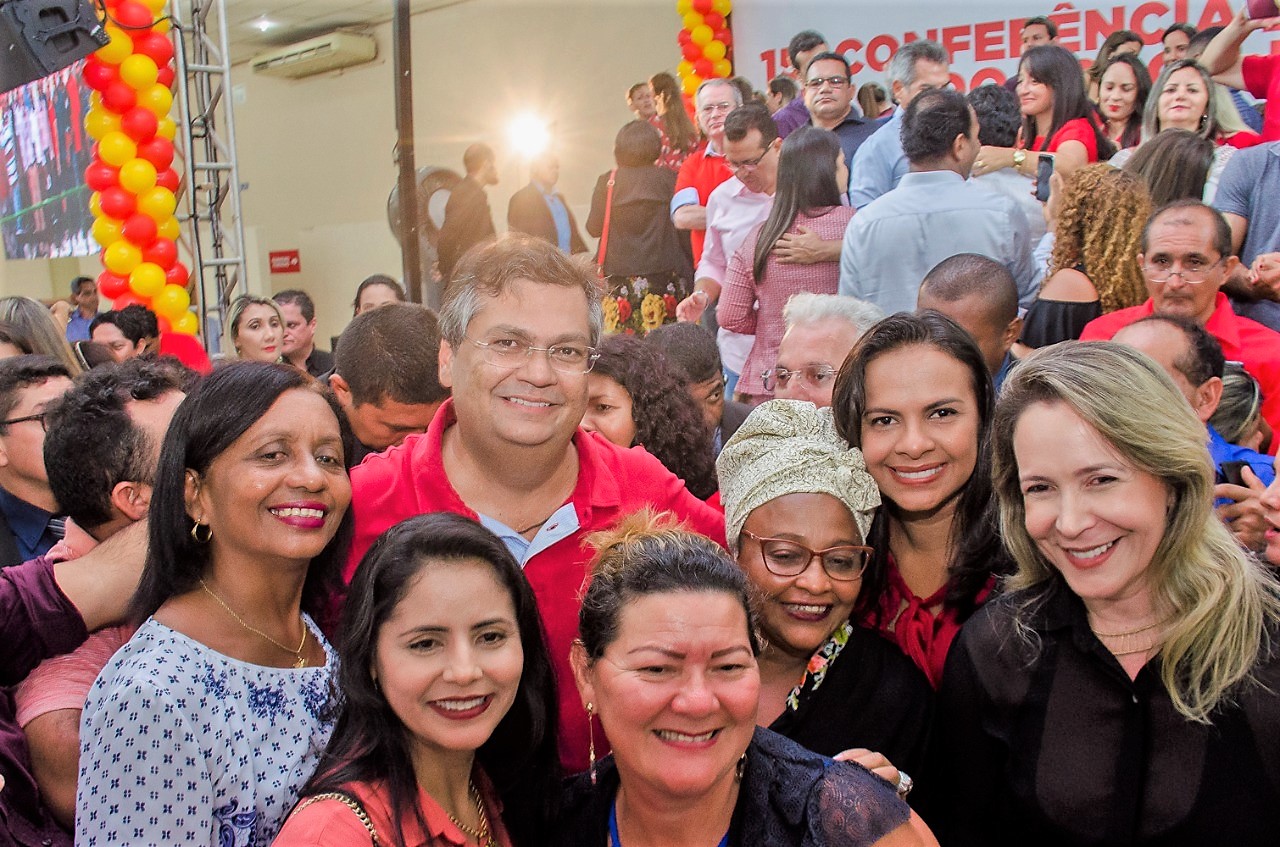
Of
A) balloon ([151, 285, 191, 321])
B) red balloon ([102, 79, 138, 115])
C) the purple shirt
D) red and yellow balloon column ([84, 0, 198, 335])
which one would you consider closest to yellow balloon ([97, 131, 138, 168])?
red and yellow balloon column ([84, 0, 198, 335])

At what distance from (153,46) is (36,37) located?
2205 mm

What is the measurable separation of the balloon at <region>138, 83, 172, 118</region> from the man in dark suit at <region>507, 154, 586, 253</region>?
2384 mm

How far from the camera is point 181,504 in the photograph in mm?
1963

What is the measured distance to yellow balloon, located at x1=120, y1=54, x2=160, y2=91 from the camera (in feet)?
22.0

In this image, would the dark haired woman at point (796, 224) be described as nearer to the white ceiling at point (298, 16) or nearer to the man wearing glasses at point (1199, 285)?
the man wearing glasses at point (1199, 285)

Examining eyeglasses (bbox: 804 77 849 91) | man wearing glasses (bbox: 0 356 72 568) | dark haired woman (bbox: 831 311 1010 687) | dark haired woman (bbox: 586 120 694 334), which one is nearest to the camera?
dark haired woman (bbox: 831 311 1010 687)

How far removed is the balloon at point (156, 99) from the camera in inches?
271

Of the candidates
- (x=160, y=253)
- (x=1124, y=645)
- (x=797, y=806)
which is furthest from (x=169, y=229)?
(x=1124, y=645)

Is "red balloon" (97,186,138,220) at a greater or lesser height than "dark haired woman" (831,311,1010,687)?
greater

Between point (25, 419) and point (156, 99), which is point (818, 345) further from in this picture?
point (156, 99)

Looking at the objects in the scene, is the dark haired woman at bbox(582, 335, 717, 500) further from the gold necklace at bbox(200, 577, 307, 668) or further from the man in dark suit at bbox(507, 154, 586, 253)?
the man in dark suit at bbox(507, 154, 586, 253)

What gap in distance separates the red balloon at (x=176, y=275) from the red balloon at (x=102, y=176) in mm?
616

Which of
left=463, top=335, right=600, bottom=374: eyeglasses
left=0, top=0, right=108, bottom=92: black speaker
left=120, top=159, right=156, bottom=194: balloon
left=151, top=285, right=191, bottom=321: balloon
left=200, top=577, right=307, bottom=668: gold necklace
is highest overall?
left=0, top=0, right=108, bottom=92: black speaker

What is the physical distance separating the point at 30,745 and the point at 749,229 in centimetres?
402
